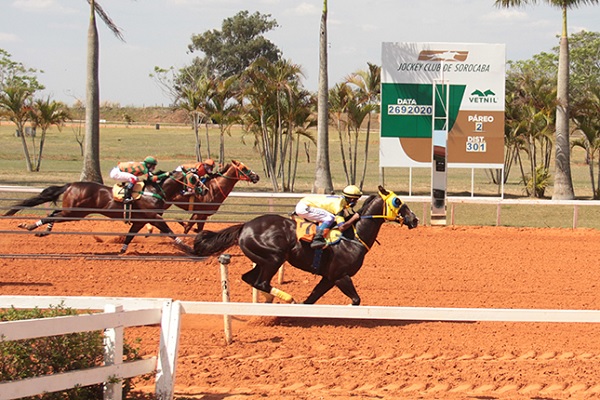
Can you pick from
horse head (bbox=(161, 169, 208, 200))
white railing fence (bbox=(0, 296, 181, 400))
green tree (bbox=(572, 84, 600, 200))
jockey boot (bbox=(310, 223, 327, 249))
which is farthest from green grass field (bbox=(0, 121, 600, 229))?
white railing fence (bbox=(0, 296, 181, 400))

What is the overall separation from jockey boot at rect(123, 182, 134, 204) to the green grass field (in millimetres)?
1718

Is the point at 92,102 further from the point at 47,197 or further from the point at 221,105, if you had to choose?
the point at 47,197

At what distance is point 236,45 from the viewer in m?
77.4

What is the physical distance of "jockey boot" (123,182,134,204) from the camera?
1451cm

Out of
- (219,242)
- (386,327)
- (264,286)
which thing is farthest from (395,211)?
(219,242)

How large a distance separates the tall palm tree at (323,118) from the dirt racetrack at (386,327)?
8.07 m

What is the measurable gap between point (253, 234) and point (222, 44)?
70.4 metres

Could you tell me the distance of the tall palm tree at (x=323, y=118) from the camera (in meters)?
24.1

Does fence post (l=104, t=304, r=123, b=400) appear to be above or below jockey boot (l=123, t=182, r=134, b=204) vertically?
below

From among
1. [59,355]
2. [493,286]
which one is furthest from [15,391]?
[493,286]

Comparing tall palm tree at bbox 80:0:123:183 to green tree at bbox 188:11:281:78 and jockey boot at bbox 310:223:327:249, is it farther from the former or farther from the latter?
green tree at bbox 188:11:281:78

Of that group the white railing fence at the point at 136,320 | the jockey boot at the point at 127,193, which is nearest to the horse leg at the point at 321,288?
the white railing fence at the point at 136,320

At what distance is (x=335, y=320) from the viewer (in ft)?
32.4

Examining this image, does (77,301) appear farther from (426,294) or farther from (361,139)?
(361,139)
